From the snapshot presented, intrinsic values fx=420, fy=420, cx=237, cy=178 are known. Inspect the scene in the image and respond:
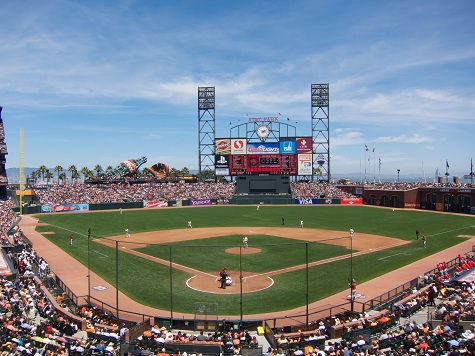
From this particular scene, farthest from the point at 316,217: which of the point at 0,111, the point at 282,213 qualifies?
the point at 0,111

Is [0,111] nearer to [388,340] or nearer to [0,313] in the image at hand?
[0,313]

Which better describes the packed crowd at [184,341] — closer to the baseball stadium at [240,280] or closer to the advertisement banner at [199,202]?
the baseball stadium at [240,280]

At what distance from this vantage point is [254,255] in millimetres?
33188

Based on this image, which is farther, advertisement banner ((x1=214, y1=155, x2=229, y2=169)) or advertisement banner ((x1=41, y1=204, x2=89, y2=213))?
advertisement banner ((x1=214, y1=155, x2=229, y2=169))

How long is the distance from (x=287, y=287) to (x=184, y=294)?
5.93 metres

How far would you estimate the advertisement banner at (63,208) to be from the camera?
228 ft

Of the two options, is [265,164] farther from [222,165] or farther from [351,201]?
[351,201]

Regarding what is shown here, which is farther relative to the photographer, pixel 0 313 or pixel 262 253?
pixel 262 253

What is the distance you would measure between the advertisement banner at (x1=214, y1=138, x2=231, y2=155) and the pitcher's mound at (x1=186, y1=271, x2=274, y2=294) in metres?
62.1

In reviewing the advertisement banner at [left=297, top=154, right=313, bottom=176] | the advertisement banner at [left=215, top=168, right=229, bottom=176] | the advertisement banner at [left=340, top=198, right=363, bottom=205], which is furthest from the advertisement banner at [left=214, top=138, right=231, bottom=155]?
the advertisement banner at [left=340, top=198, right=363, bottom=205]

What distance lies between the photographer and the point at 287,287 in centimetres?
2433

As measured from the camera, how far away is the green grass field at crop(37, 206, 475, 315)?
899 inches

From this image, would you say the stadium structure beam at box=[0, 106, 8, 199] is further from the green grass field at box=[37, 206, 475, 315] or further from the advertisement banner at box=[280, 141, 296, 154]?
the advertisement banner at box=[280, 141, 296, 154]

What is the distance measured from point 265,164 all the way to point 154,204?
942 inches
